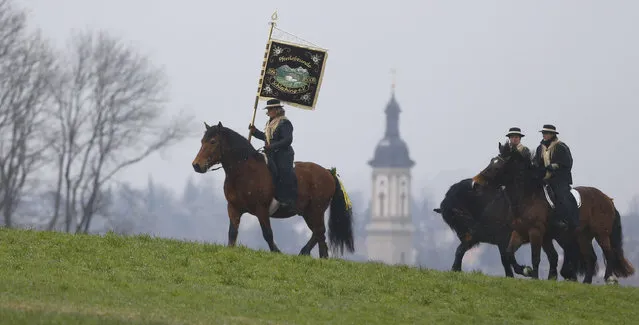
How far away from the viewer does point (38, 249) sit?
1189 inches

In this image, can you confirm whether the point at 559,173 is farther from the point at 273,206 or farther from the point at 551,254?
the point at 273,206

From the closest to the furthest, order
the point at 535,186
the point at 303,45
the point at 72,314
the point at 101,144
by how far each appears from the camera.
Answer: the point at 72,314, the point at 535,186, the point at 303,45, the point at 101,144

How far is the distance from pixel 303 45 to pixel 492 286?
743cm

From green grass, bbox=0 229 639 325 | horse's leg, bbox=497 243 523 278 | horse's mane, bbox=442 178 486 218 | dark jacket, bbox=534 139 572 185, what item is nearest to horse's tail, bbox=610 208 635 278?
dark jacket, bbox=534 139 572 185

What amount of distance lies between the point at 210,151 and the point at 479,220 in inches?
222

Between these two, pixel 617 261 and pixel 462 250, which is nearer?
pixel 462 250

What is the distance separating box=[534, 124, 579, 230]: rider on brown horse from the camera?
109 feet

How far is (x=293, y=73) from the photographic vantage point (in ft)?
117

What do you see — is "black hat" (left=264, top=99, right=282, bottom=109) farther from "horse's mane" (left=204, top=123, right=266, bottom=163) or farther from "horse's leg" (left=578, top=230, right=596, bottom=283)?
"horse's leg" (left=578, top=230, right=596, bottom=283)

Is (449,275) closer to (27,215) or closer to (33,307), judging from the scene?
(33,307)

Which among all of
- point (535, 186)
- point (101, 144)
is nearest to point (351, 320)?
point (535, 186)

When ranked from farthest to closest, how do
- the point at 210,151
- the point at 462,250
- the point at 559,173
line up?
the point at 462,250
the point at 559,173
the point at 210,151

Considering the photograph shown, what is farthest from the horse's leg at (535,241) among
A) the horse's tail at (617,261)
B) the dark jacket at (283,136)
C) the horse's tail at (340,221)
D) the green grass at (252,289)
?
the dark jacket at (283,136)

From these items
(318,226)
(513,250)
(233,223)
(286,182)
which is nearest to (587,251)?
(513,250)
